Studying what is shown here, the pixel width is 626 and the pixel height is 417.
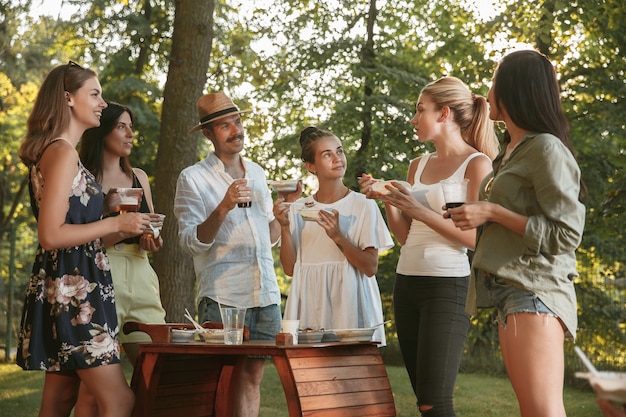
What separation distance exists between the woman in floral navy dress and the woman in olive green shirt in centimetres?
162

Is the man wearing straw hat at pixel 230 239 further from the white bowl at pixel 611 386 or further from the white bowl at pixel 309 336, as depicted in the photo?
the white bowl at pixel 611 386

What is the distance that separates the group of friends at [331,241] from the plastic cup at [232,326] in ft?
1.66

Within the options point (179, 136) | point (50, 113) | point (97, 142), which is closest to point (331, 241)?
point (97, 142)

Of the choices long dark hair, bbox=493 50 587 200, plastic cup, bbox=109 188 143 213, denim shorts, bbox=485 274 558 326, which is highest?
long dark hair, bbox=493 50 587 200

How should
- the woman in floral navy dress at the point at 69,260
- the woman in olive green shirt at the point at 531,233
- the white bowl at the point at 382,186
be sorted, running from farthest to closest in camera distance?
the white bowl at the point at 382,186, the woman in floral navy dress at the point at 69,260, the woman in olive green shirt at the point at 531,233

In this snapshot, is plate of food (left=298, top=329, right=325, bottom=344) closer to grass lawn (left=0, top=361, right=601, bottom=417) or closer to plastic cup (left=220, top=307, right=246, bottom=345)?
plastic cup (left=220, top=307, right=246, bottom=345)

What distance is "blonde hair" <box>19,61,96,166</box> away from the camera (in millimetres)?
3828

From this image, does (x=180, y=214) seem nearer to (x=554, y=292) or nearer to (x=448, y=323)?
(x=448, y=323)

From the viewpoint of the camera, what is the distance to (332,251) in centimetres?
471

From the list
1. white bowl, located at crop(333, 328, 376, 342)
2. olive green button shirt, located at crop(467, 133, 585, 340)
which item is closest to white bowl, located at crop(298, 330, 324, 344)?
white bowl, located at crop(333, 328, 376, 342)

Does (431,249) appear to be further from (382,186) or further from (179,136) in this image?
(179,136)

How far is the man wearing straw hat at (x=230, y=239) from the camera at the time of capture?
15.6 ft

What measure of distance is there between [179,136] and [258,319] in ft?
11.7

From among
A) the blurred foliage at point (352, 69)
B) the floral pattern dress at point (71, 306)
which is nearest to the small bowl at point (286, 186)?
the floral pattern dress at point (71, 306)
